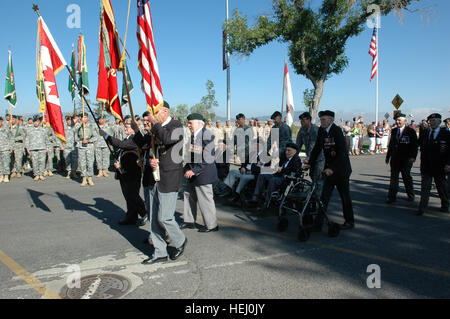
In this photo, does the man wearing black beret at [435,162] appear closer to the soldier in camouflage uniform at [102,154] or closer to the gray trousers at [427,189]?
the gray trousers at [427,189]

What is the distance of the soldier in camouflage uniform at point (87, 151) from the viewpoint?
10.6 m

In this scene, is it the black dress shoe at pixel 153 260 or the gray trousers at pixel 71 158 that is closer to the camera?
the black dress shoe at pixel 153 260

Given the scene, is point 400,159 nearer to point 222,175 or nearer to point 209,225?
point 222,175

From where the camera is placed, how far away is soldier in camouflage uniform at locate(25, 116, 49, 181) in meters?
11.7

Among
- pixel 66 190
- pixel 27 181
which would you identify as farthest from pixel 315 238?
pixel 27 181

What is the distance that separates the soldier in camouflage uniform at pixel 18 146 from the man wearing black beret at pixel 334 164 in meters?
11.7

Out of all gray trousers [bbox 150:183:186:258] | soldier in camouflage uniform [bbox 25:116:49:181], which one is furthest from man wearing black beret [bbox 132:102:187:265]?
soldier in camouflage uniform [bbox 25:116:49:181]

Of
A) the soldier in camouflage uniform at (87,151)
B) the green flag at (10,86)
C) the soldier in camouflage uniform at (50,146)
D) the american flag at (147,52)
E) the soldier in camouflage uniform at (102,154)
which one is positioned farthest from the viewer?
the green flag at (10,86)

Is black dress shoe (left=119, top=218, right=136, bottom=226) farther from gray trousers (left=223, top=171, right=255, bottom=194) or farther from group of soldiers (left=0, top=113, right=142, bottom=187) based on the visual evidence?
group of soldiers (left=0, top=113, right=142, bottom=187)

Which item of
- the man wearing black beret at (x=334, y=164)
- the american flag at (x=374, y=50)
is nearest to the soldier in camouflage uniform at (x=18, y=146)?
the man wearing black beret at (x=334, y=164)

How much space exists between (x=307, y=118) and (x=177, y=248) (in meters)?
3.94

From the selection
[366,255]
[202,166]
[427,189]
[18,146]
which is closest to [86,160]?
[18,146]

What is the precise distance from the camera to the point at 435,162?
21.9 ft

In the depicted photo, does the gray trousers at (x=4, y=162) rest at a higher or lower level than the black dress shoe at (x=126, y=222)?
higher
